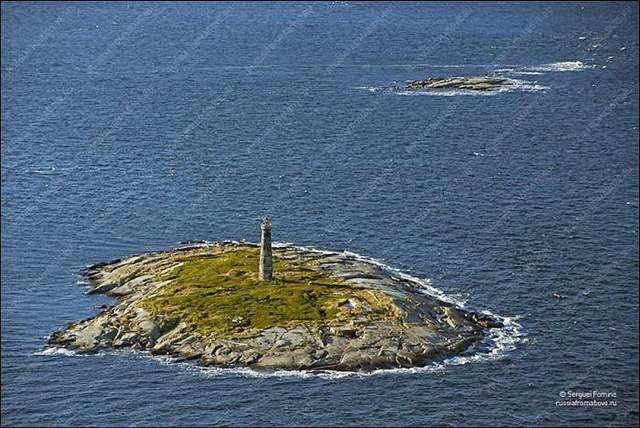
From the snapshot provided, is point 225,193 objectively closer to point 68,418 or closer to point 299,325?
point 299,325

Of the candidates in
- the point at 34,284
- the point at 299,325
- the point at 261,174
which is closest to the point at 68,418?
the point at 299,325

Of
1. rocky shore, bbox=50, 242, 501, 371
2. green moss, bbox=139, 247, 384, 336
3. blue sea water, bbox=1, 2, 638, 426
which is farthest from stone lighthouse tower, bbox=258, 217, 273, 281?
blue sea water, bbox=1, 2, 638, 426

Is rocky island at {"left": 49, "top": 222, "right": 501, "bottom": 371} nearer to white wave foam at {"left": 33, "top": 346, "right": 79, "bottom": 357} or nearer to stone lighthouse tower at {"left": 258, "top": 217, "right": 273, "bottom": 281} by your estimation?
stone lighthouse tower at {"left": 258, "top": 217, "right": 273, "bottom": 281}

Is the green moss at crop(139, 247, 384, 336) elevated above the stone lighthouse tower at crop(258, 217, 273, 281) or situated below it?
below

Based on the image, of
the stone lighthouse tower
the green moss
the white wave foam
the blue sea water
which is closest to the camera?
the blue sea water

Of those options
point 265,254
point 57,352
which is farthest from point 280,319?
point 57,352

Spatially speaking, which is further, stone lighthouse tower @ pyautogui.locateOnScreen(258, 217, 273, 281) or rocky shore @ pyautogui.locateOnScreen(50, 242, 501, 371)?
stone lighthouse tower @ pyautogui.locateOnScreen(258, 217, 273, 281)
